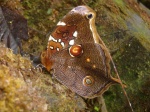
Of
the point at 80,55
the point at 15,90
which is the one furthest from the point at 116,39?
the point at 15,90

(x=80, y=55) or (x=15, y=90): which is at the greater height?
(x=15, y=90)

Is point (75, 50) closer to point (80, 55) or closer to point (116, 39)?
point (80, 55)

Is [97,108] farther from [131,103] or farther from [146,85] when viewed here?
[146,85]

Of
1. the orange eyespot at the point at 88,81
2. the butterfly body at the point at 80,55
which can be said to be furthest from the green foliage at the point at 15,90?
the orange eyespot at the point at 88,81

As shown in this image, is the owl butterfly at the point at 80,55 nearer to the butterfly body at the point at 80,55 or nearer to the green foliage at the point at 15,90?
the butterfly body at the point at 80,55

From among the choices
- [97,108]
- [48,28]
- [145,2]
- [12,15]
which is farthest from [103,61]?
[145,2]

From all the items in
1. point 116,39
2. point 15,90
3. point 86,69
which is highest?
point 15,90

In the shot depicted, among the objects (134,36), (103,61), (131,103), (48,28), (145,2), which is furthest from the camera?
(145,2)

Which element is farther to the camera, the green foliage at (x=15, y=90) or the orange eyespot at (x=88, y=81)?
the orange eyespot at (x=88, y=81)
